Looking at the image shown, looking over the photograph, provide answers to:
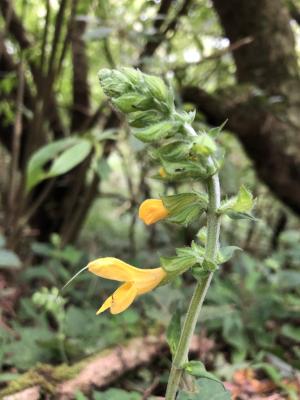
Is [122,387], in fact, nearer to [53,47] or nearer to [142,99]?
[142,99]

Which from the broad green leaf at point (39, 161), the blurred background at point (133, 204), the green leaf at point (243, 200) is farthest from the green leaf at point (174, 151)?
the broad green leaf at point (39, 161)

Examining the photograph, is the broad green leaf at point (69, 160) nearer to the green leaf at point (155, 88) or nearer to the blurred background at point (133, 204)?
the blurred background at point (133, 204)

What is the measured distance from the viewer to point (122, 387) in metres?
1.38

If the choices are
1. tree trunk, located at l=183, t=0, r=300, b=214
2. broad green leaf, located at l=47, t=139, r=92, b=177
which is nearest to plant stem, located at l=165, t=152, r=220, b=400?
broad green leaf, located at l=47, t=139, r=92, b=177

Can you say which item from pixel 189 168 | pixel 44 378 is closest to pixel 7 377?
pixel 44 378

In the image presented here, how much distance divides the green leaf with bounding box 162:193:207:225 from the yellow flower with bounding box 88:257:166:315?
0.09 metres

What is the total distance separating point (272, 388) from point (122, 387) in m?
0.43

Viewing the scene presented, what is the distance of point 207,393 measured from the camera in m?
0.86

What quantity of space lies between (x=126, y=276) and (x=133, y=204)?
5.06 feet

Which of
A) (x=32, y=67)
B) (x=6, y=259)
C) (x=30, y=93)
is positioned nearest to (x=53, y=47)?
(x=32, y=67)

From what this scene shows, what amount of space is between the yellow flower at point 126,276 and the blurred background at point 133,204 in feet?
0.64

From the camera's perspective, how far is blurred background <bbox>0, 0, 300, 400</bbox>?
4.74 feet

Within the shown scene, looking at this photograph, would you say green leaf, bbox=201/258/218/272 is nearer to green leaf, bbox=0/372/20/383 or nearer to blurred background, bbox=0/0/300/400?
blurred background, bbox=0/0/300/400

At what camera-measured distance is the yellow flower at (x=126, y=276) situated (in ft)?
2.59
